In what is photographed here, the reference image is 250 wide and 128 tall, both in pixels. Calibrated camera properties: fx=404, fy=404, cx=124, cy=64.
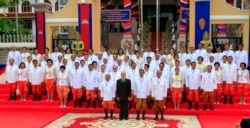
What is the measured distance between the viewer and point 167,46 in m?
21.4

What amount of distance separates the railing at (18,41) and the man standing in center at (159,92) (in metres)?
9.32

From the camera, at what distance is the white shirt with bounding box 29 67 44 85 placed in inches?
503

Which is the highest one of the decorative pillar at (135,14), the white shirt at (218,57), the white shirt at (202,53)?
the decorative pillar at (135,14)

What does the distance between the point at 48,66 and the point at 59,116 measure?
1867 millimetres

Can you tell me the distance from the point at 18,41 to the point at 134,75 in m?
9.12

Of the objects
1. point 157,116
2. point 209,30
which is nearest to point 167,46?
point 209,30

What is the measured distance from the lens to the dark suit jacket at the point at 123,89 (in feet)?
35.8

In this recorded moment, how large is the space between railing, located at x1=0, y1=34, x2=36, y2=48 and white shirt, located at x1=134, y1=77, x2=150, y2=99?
898cm

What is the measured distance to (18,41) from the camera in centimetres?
1898

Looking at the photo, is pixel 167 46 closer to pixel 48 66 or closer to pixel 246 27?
pixel 246 27

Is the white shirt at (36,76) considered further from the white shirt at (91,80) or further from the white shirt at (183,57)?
the white shirt at (183,57)

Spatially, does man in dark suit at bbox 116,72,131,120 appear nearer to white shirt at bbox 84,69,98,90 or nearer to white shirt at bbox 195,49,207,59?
white shirt at bbox 84,69,98,90

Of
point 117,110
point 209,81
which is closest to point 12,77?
point 117,110

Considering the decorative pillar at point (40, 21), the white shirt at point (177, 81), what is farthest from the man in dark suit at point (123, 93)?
the decorative pillar at point (40, 21)
